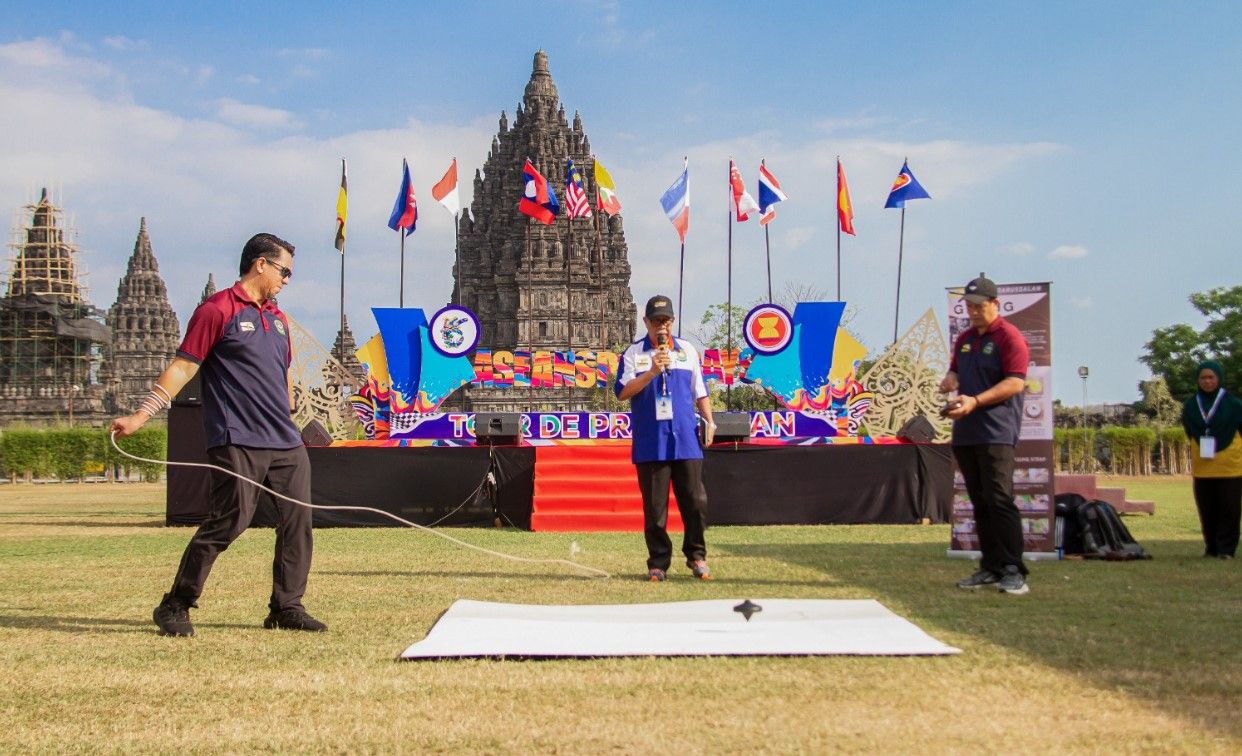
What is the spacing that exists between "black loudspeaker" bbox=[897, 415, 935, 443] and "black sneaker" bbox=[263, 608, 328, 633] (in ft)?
33.1

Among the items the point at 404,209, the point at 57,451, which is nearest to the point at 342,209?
the point at 404,209

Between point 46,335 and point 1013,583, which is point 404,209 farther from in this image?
point 46,335

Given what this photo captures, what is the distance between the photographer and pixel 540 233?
74.4 meters

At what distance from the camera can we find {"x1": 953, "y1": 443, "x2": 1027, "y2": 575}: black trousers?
678 cm

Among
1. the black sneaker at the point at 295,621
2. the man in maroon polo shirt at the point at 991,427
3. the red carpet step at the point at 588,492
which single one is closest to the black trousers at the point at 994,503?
the man in maroon polo shirt at the point at 991,427

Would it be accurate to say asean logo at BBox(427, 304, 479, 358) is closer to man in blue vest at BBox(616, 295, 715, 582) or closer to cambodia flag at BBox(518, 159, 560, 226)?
man in blue vest at BBox(616, 295, 715, 582)

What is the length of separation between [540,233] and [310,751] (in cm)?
7197

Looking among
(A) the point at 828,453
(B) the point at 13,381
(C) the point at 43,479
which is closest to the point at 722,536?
(A) the point at 828,453

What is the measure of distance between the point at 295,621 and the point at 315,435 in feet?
31.1

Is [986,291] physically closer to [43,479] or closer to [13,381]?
[43,479]

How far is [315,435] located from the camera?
48.1 feet

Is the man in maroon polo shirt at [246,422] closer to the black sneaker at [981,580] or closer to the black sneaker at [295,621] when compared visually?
the black sneaker at [295,621]

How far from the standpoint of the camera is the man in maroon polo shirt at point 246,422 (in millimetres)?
5453

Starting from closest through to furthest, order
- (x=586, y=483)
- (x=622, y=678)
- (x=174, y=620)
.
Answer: (x=622, y=678) < (x=174, y=620) < (x=586, y=483)
